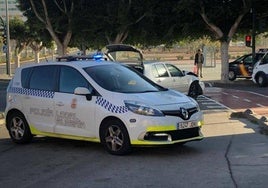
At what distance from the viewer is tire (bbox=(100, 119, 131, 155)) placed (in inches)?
349

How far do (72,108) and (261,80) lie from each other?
1893cm

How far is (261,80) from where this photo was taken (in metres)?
27.0

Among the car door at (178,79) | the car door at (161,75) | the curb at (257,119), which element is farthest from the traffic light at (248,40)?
the curb at (257,119)

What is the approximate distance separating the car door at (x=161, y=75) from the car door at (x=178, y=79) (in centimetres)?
20

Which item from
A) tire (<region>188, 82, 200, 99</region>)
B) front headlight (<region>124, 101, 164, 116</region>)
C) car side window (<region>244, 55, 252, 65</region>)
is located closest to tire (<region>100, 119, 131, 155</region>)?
front headlight (<region>124, 101, 164, 116</region>)

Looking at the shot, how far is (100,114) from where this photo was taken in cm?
916

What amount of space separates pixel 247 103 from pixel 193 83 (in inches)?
87.2

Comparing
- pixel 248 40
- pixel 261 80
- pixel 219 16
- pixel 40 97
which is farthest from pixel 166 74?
pixel 248 40

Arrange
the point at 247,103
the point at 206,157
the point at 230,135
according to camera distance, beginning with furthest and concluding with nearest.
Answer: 1. the point at 247,103
2. the point at 230,135
3. the point at 206,157

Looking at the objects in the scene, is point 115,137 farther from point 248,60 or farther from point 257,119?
point 248,60

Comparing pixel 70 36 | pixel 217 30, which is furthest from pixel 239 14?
pixel 70 36

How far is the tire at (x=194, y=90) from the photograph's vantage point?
19.6 m

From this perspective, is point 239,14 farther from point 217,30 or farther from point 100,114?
point 100,114

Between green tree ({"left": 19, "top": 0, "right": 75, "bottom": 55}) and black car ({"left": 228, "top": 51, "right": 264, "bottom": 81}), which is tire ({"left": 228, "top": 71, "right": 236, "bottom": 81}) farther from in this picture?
green tree ({"left": 19, "top": 0, "right": 75, "bottom": 55})
